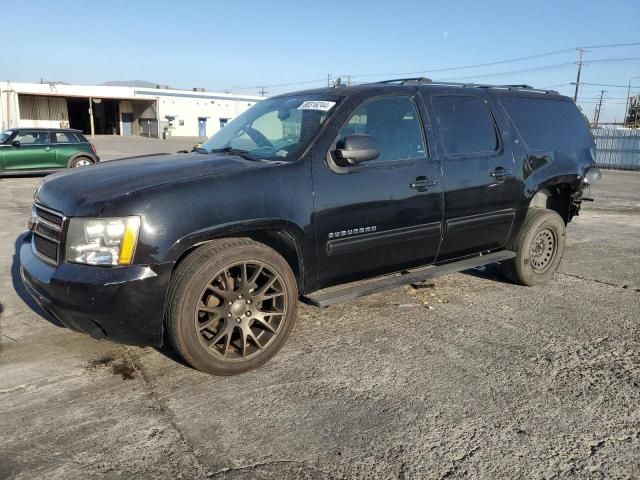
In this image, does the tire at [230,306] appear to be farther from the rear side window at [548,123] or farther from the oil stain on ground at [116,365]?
the rear side window at [548,123]

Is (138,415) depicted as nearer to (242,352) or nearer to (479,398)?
(242,352)

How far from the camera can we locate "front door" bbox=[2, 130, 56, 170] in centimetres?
1548

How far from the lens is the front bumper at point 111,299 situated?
301cm

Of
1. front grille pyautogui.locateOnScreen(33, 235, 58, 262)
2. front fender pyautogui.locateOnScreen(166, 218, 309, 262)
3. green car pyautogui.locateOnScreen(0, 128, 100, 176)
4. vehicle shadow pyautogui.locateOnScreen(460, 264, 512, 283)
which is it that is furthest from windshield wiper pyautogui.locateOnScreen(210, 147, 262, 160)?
green car pyautogui.locateOnScreen(0, 128, 100, 176)

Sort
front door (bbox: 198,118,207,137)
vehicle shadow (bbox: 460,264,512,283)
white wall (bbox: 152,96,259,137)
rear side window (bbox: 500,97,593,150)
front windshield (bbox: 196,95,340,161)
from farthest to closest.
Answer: front door (bbox: 198,118,207,137)
white wall (bbox: 152,96,259,137)
vehicle shadow (bbox: 460,264,512,283)
rear side window (bbox: 500,97,593,150)
front windshield (bbox: 196,95,340,161)

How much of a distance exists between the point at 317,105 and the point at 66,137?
14.9 meters

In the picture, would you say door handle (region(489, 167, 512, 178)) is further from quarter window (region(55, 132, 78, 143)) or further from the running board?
quarter window (region(55, 132, 78, 143))

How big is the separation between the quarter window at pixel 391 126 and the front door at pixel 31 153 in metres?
14.8

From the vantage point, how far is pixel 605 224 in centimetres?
954

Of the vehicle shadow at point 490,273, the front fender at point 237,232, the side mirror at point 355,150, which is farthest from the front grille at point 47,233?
the vehicle shadow at point 490,273

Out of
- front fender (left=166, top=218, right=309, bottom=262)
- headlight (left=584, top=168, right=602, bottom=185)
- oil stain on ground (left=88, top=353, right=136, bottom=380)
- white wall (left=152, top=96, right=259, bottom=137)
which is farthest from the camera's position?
white wall (left=152, top=96, right=259, bottom=137)

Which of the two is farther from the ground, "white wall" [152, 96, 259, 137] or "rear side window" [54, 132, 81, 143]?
"white wall" [152, 96, 259, 137]

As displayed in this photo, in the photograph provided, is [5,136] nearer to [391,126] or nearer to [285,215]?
[391,126]

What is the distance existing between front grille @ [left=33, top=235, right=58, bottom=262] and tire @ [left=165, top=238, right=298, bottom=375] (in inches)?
31.3
